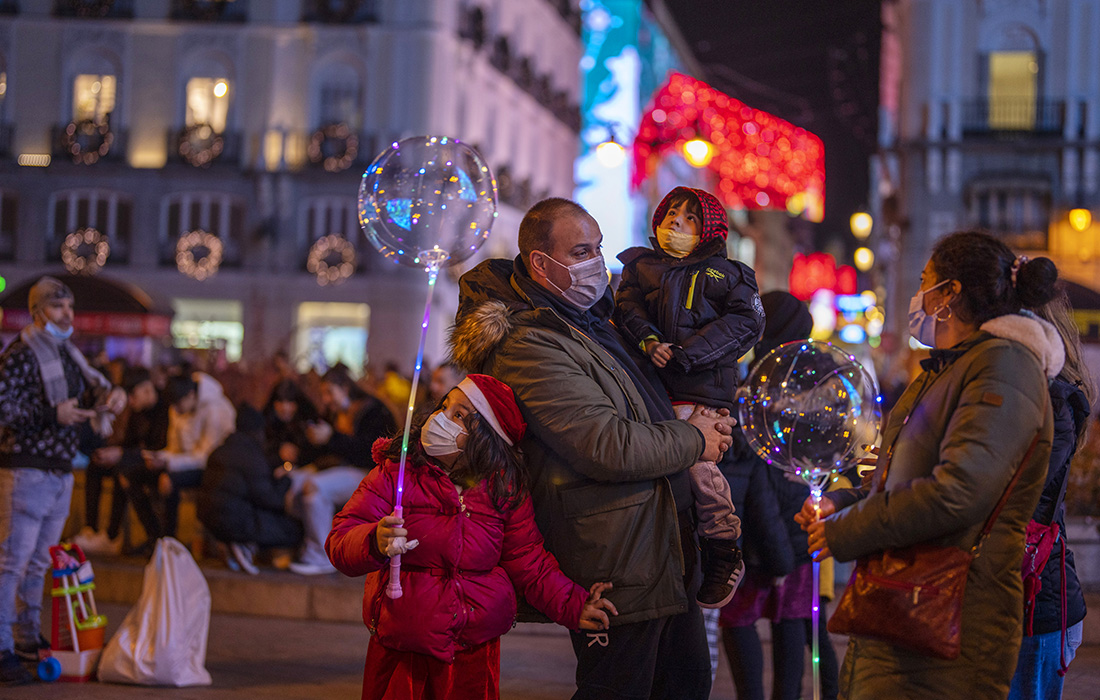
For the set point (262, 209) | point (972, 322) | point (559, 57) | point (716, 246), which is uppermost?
point (559, 57)

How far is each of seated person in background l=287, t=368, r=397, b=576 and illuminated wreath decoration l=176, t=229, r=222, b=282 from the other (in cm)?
2173

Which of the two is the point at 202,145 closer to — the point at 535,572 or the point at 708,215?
the point at 708,215

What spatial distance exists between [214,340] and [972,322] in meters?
21.1

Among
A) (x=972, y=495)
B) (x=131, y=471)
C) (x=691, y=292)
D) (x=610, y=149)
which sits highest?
(x=610, y=149)

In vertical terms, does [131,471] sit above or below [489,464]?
below

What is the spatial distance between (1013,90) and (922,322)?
31.6 m

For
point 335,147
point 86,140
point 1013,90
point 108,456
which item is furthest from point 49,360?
point 1013,90

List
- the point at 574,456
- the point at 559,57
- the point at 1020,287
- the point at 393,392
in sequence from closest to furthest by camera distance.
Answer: the point at 1020,287
the point at 574,456
the point at 393,392
the point at 559,57

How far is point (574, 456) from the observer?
333cm

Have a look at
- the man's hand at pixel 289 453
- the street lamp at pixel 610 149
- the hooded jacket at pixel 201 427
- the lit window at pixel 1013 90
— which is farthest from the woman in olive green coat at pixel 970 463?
the lit window at pixel 1013 90

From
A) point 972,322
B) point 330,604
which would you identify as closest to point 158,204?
point 330,604

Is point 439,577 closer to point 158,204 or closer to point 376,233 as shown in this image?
point 376,233

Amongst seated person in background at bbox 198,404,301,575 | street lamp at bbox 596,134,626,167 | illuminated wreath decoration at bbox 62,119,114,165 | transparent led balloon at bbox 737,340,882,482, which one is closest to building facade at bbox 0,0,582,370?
illuminated wreath decoration at bbox 62,119,114,165

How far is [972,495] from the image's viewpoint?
277 centimetres
